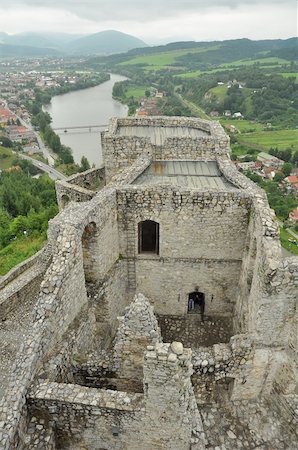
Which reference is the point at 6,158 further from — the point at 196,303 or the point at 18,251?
the point at 196,303

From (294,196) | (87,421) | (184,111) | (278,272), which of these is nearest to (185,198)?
(278,272)

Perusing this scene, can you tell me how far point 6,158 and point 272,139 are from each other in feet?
198

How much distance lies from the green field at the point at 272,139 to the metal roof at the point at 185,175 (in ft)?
247

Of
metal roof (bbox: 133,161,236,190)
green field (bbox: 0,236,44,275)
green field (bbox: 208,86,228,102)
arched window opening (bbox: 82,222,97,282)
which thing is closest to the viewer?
arched window opening (bbox: 82,222,97,282)

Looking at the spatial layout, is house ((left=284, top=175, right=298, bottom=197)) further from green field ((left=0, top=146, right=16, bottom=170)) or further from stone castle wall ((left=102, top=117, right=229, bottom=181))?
stone castle wall ((left=102, top=117, right=229, bottom=181))

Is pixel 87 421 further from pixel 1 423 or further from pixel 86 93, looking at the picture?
pixel 86 93

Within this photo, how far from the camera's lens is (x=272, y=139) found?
288 ft

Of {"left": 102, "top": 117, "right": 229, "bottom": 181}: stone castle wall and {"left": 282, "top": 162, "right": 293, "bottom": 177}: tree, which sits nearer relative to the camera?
{"left": 102, "top": 117, "right": 229, "bottom": 181}: stone castle wall

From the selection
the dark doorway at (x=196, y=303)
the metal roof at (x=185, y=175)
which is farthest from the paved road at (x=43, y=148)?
the dark doorway at (x=196, y=303)

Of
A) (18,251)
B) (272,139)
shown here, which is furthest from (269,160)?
(18,251)

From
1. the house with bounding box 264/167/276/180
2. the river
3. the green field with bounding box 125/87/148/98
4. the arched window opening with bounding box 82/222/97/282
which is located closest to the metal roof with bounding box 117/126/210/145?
the arched window opening with bounding box 82/222/97/282

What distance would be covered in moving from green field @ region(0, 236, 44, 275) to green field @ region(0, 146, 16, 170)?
4611cm

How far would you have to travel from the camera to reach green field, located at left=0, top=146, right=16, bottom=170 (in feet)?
229

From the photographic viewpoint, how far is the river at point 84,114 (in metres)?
86.9
